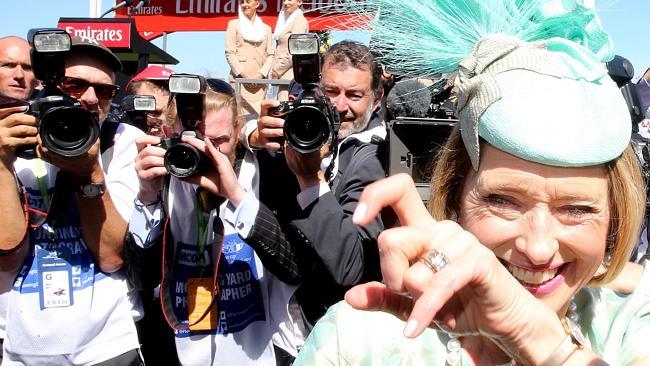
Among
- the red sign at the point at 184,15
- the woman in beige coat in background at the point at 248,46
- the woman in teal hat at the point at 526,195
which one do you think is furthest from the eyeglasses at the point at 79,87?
the red sign at the point at 184,15

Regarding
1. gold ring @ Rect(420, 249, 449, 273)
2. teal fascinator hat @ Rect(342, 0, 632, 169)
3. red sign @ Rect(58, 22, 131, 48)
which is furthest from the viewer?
red sign @ Rect(58, 22, 131, 48)

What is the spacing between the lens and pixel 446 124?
219 cm

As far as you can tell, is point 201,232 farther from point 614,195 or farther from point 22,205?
point 614,195

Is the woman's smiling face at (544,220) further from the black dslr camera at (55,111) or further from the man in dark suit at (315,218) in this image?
the black dslr camera at (55,111)

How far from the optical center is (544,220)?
42.6 inches

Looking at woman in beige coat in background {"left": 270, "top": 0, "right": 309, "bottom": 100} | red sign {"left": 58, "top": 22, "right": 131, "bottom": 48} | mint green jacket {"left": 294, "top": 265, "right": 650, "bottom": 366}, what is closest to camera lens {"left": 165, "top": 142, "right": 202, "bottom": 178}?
mint green jacket {"left": 294, "top": 265, "right": 650, "bottom": 366}

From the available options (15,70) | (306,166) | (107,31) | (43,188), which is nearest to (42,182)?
(43,188)

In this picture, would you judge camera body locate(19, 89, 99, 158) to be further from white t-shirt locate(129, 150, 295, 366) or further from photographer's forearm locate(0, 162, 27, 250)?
white t-shirt locate(129, 150, 295, 366)

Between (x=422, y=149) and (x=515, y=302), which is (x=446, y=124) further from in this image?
(x=515, y=302)

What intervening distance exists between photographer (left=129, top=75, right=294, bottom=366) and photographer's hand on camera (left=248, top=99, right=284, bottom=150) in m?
0.14

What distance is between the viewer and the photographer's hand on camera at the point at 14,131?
73.7 inches

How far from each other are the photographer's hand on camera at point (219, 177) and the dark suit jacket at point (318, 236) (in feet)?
0.29

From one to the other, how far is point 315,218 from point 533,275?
0.84 meters

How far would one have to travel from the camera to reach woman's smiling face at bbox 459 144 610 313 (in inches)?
42.3
